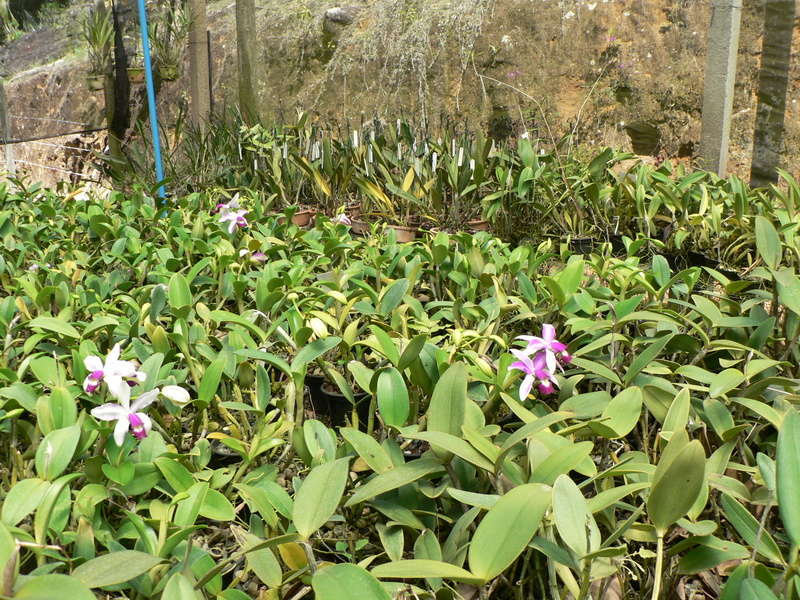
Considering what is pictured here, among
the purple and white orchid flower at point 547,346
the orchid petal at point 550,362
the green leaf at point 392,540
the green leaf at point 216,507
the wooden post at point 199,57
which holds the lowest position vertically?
the green leaf at point 392,540

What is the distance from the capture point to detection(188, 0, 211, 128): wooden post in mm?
5852

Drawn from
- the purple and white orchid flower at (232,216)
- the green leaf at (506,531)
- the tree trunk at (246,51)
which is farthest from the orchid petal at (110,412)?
the tree trunk at (246,51)

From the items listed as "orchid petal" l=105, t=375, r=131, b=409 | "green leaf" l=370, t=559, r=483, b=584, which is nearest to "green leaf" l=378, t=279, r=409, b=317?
"orchid petal" l=105, t=375, r=131, b=409

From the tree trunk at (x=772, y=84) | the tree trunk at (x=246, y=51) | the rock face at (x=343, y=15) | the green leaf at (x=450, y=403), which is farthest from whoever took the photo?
the rock face at (x=343, y=15)

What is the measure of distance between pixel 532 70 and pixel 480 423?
5.74m

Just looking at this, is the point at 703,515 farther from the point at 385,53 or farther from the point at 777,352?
the point at 385,53

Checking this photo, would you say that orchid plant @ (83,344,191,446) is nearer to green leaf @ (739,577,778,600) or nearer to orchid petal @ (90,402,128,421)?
orchid petal @ (90,402,128,421)

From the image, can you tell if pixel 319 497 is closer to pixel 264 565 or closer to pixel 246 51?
pixel 264 565

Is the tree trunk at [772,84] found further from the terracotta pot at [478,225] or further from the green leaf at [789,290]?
the green leaf at [789,290]

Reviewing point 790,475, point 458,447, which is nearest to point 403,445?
point 458,447

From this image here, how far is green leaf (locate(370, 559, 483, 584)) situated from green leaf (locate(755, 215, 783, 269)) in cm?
111

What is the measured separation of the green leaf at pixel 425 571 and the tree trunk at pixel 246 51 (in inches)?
215

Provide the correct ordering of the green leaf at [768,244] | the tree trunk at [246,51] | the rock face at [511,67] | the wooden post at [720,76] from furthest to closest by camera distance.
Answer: the tree trunk at [246,51] < the rock face at [511,67] < the wooden post at [720,76] < the green leaf at [768,244]

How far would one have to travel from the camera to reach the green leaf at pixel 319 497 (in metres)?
0.73
